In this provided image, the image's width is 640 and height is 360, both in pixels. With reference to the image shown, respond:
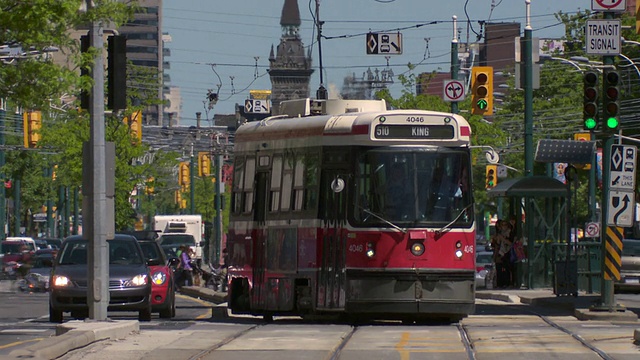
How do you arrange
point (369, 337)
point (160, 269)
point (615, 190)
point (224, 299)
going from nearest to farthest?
point (369, 337)
point (615, 190)
point (160, 269)
point (224, 299)

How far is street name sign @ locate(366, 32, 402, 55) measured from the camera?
45.2 metres

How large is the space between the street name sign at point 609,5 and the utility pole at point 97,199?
8.88 meters

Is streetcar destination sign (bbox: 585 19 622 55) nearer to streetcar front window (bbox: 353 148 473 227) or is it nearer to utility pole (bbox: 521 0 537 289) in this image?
streetcar front window (bbox: 353 148 473 227)

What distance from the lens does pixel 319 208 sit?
76.8 ft

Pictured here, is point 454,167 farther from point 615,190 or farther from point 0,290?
point 0,290

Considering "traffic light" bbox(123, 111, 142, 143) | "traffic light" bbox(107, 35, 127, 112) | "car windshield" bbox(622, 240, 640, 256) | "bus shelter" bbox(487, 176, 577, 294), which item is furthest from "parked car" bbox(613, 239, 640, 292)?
"traffic light" bbox(123, 111, 142, 143)

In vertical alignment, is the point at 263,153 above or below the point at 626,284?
above

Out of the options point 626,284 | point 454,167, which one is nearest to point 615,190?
point 454,167

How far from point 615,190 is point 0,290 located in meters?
27.6

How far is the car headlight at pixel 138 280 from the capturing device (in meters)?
26.3

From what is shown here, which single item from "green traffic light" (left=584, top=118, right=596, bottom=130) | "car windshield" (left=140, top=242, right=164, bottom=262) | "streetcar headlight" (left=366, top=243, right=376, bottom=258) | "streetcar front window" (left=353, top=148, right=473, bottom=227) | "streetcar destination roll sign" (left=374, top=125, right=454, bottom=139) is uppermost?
"green traffic light" (left=584, top=118, right=596, bottom=130)

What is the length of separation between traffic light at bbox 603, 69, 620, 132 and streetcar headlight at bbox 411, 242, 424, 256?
4.25m

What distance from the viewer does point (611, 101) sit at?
24938 mm

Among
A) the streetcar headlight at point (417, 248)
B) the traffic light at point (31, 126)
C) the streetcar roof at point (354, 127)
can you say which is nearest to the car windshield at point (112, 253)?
the streetcar roof at point (354, 127)
